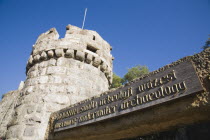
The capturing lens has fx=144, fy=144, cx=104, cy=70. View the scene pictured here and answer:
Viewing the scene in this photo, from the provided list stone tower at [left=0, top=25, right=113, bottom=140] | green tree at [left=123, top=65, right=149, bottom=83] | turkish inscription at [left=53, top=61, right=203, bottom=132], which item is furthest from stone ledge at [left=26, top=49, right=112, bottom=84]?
green tree at [left=123, top=65, right=149, bottom=83]

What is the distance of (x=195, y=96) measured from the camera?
1.42 meters

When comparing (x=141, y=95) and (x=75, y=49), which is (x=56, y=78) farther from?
(x=141, y=95)

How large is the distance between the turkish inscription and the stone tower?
2.77ft

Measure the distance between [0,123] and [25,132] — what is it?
15.8 ft

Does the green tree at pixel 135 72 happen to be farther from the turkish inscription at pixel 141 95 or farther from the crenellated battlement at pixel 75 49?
the turkish inscription at pixel 141 95

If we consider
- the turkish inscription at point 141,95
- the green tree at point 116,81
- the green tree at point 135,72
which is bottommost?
the turkish inscription at point 141,95

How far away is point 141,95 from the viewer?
1863 mm

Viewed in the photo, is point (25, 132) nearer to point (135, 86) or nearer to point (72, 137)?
point (72, 137)

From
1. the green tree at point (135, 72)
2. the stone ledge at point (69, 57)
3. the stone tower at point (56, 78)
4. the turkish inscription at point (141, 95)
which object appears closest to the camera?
the turkish inscription at point (141, 95)

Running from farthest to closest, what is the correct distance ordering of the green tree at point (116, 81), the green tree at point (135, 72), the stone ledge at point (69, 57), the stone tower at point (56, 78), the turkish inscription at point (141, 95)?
the green tree at point (135, 72) < the green tree at point (116, 81) < the stone ledge at point (69, 57) < the stone tower at point (56, 78) < the turkish inscription at point (141, 95)

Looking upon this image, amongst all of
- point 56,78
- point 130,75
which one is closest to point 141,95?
point 56,78

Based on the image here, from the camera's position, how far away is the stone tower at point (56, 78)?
10.5 ft

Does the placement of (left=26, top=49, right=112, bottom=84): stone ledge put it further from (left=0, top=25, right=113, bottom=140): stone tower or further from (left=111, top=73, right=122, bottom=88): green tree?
(left=111, top=73, right=122, bottom=88): green tree

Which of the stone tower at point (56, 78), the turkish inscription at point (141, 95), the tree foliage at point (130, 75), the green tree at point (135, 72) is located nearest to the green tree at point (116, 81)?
the tree foliage at point (130, 75)
